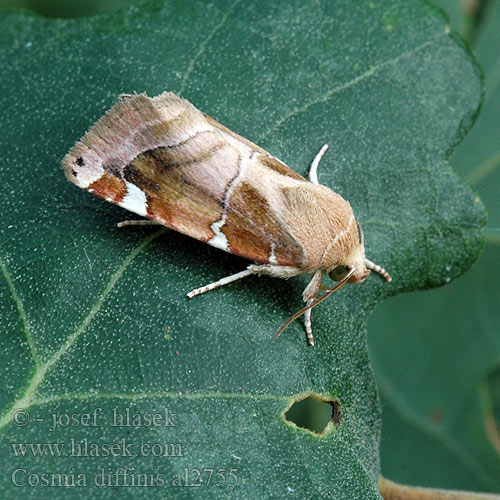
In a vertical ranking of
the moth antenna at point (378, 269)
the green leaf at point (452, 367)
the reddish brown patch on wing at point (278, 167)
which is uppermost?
the reddish brown patch on wing at point (278, 167)

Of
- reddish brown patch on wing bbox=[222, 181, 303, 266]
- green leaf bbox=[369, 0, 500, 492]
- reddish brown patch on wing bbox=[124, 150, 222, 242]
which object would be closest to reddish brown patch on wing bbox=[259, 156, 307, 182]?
reddish brown patch on wing bbox=[222, 181, 303, 266]

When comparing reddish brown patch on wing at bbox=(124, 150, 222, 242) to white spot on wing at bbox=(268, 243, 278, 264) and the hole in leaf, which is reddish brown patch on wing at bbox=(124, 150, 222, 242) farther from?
the hole in leaf

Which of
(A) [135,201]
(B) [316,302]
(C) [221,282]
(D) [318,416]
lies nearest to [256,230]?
(C) [221,282]

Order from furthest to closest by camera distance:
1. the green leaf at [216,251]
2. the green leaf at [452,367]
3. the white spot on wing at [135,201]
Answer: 1. the green leaf at [452,367]
2. the white spot on wing at [135,201]
3. the green leaf at [216,251]

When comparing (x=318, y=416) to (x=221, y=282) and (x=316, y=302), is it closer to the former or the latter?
(x=316, y=302)

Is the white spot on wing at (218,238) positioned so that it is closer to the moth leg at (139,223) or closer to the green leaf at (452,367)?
the moth leg at (139,223)

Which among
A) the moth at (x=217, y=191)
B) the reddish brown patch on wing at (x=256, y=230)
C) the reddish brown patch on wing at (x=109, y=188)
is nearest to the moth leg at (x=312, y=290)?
the moth at (x=217, y=191)

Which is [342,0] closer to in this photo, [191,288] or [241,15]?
[241,15]
